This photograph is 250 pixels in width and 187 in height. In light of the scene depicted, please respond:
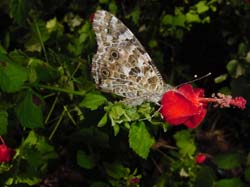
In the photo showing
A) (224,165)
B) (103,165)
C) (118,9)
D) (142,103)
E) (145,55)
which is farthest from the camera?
(118,9)

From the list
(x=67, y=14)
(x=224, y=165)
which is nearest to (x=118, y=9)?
(x=67, y=14)

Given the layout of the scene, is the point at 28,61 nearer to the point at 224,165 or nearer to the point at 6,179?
the point at 6,179

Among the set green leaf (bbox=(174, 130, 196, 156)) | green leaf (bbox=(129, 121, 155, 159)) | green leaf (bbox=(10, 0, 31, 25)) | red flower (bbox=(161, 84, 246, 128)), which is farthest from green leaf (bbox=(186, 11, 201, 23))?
green leaf (bbox=(129, 121, 155, 159))

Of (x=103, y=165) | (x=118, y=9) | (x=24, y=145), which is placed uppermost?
(x=118, y=9)

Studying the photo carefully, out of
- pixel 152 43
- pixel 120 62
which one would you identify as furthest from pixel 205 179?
pixel 152 43

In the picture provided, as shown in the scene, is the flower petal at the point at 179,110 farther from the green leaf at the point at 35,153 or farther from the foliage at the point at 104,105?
the green leaf at the point at 35,153

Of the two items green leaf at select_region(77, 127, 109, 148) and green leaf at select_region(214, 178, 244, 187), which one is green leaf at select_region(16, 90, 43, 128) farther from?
green leaf at select_region(214, 178, 244, 187)

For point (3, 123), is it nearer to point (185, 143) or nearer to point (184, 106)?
point (184, 106)
